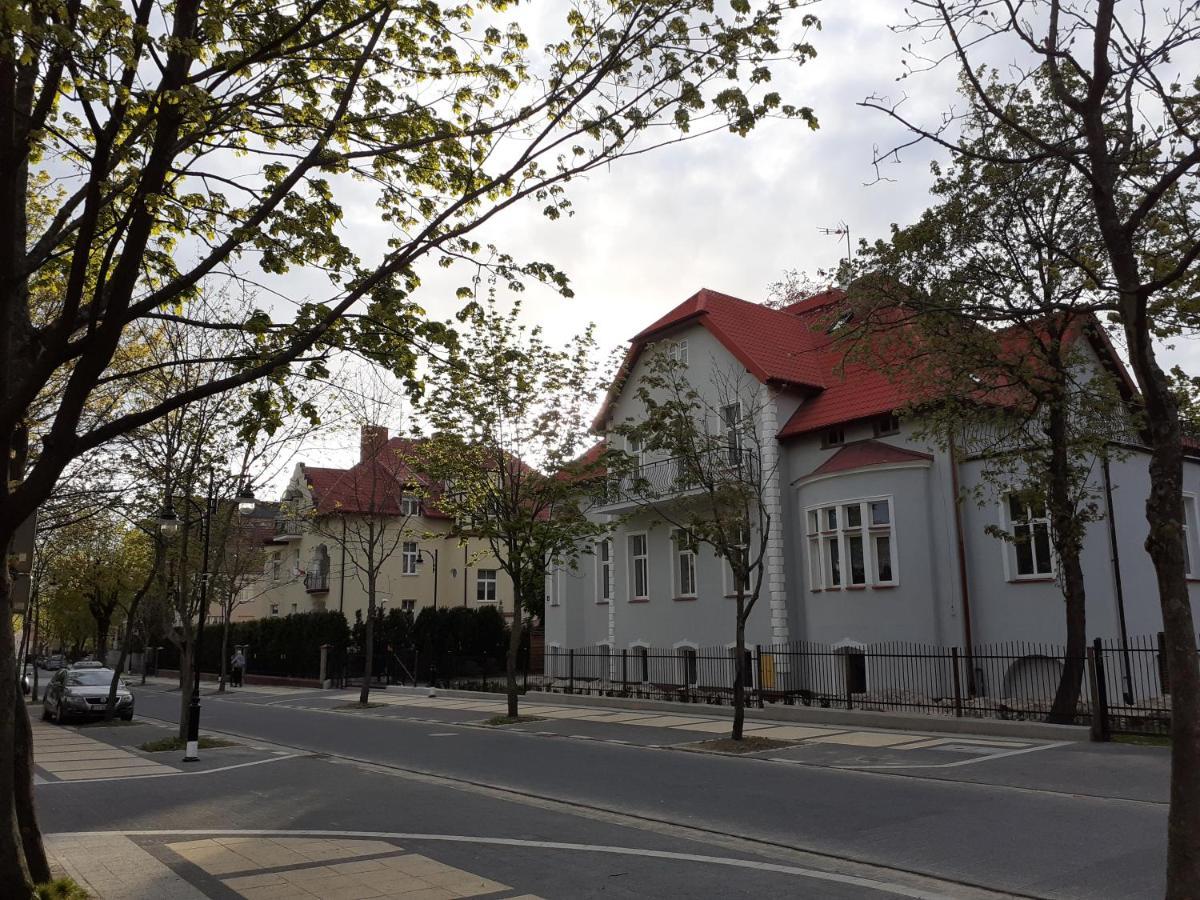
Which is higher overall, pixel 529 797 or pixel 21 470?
pixel 21 470

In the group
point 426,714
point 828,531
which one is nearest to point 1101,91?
point 828,531

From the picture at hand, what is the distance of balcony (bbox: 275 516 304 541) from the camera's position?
47162 millimetres

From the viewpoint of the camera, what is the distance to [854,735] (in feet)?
57.4

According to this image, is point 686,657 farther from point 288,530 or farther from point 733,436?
point 288,530

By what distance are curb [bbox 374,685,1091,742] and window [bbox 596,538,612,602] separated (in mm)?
6161

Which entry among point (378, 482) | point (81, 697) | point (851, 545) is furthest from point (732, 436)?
point (378, 482)

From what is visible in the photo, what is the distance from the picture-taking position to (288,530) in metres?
51.3

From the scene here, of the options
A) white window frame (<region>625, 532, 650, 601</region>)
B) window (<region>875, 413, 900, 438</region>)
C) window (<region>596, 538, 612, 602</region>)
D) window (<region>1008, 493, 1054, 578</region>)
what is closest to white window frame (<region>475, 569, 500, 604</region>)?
window (<region>596, 538, 612, 602</region>)

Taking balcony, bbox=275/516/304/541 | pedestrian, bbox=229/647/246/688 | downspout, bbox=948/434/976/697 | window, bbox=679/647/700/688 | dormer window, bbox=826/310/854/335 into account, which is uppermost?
balcony, bbox=275/516/304/541

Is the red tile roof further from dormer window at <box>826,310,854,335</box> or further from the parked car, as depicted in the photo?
the parked car

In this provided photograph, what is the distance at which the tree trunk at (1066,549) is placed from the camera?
16500 mm

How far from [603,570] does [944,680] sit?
1391cm

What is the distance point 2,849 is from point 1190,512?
25.9 metres

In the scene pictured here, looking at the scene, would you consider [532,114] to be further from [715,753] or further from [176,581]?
[176,581]
